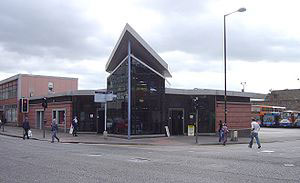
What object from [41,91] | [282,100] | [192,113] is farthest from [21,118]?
[282,100]

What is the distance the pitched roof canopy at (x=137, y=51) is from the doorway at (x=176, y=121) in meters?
4.05

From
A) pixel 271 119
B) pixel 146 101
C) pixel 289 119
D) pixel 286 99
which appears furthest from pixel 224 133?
pixel 286 99

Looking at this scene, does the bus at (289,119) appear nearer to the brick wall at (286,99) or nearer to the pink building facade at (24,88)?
the brick wall at (286,99)

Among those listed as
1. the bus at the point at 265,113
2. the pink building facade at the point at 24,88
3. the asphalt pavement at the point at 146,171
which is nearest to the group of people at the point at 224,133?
the asphalt pavement at the point at 146,171

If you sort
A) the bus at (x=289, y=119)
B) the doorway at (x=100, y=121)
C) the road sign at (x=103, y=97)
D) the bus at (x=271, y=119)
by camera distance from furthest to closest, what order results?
the bus at (x=271, y=119)
the bus at (x=289, y=119)
the doorway at (x=100, y=121)
the road sign at (x=103, y=97)

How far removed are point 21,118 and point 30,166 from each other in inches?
1911

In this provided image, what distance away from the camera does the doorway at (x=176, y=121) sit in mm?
36031

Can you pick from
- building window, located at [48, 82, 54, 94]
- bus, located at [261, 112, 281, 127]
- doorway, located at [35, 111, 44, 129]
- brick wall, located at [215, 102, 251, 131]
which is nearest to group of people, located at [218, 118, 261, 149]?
brick wall, located at [215, 102, 251, 131]

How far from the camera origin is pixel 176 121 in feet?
119

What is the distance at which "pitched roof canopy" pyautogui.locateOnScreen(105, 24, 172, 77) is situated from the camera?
100ft

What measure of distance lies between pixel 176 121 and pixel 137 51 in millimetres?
8225

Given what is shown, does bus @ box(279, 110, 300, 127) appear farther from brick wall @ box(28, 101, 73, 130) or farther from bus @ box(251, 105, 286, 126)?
brick wall @ box(28, 101, 73, 130)

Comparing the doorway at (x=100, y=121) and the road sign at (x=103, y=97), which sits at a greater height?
the road sign at (x=103, y=97)

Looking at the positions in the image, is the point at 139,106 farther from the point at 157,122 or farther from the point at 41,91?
the point at 41,91
